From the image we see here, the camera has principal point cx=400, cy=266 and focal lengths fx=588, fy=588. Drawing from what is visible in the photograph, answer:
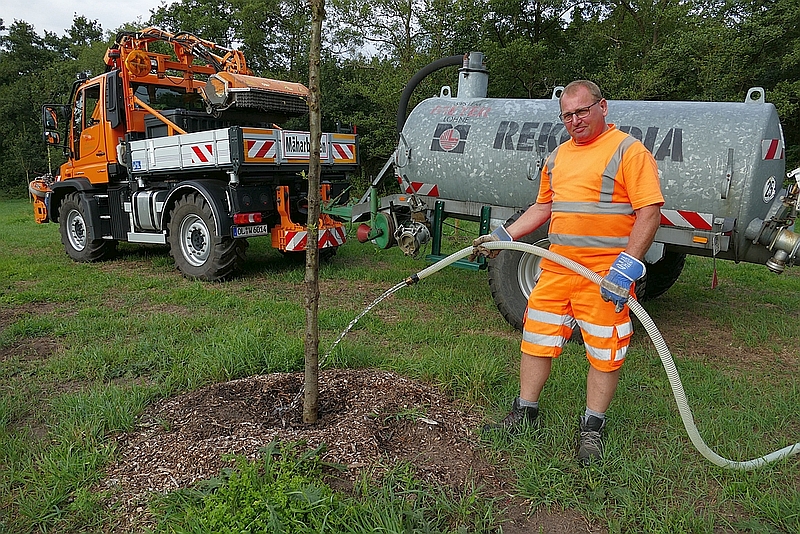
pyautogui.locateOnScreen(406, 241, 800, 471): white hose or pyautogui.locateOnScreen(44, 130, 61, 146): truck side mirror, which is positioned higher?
pyautogui.locateOnScreen(44, 130, 61, 146): truck side mirror

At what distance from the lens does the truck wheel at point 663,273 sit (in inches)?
231

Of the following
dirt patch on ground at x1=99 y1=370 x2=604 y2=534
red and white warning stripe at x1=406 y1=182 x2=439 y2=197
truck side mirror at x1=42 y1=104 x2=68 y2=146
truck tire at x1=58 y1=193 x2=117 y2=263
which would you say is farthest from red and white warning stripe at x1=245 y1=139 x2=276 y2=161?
truck side mirror at x1=42 y1=104 x2=68 y2=146

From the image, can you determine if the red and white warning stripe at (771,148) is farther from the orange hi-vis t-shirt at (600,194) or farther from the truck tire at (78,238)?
the truck tire at (78,238)

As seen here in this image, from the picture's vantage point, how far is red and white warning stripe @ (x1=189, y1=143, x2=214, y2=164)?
22.0ft

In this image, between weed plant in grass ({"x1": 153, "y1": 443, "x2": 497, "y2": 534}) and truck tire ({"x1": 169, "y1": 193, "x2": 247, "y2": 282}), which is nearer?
weed plant in grass ({"x1": 153, "y1": 443, "x2": 497, "y2": 534})

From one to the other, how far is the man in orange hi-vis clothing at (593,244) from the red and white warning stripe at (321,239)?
4153mm

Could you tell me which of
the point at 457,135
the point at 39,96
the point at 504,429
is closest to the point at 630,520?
the point at 504,429

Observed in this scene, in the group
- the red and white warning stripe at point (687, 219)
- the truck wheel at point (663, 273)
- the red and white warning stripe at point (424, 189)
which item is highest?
the red and white warning stripe at point (424, 189)

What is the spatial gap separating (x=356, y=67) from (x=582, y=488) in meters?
21.8

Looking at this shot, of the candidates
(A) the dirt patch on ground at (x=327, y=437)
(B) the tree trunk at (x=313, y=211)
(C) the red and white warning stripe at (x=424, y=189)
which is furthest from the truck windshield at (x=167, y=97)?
(B) the tree trunk at (x=313, y=211)

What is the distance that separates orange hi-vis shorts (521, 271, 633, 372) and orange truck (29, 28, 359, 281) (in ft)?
14.1

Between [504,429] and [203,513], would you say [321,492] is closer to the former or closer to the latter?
[203,513]

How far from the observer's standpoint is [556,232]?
304 centimetres

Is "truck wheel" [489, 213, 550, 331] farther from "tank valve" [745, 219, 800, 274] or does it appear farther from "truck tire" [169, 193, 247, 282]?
"truck tire" [169, 193, 247, 282]
